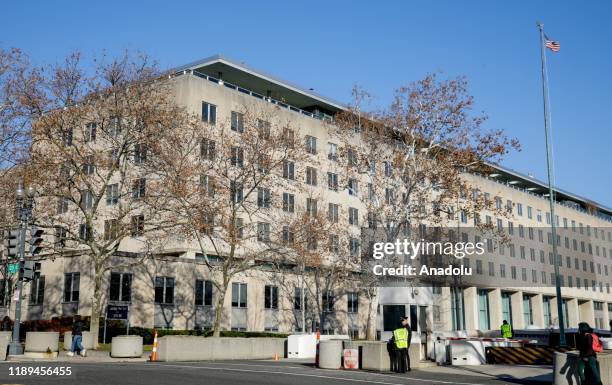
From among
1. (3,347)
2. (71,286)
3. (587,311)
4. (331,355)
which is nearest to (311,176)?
(71,286)

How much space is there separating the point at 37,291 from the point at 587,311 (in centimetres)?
7939

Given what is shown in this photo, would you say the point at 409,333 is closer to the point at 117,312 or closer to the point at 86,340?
the point at 117,312

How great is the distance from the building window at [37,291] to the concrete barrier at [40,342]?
20.0 meters

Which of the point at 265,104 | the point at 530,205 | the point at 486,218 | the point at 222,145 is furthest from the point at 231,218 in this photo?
the point at 530,205

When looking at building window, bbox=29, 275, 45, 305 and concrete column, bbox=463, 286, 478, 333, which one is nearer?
building window, bbox=29, 275, 45, 305

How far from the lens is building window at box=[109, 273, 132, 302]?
151 feet

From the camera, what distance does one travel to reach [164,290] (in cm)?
4838

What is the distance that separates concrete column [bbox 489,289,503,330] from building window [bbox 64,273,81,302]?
5052cm

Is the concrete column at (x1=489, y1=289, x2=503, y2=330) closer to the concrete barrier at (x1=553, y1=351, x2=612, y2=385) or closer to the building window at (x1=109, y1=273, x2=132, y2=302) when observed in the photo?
the building window at (x1=109, y1=273, x2=132, y2=302)

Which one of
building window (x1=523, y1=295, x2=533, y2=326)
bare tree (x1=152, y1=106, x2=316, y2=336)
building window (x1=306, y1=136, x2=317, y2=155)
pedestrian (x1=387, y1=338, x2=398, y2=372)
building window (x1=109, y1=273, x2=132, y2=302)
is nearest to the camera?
pedestrian (x1=387, y1=338, x2=398, y2=372)

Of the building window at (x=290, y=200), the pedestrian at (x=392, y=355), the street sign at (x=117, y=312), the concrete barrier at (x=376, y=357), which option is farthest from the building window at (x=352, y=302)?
the pedestrian at (x=392, y=355)

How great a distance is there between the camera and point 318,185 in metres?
60.7

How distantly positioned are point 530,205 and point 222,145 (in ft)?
207

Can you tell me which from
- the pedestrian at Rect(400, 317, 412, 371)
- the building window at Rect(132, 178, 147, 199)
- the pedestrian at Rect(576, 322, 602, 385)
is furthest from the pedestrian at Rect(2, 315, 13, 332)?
the pedestrian at Rect(576, 322, 602, 385)
